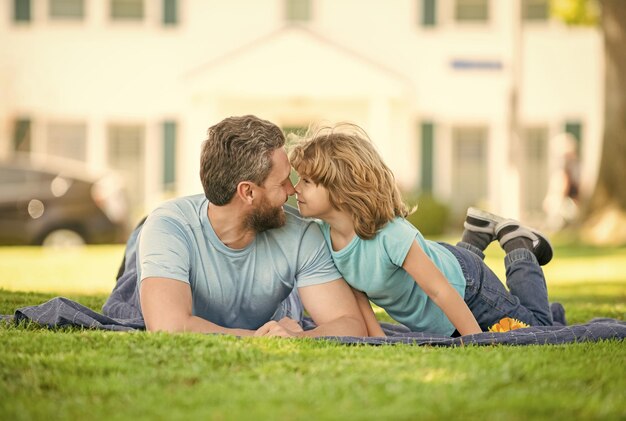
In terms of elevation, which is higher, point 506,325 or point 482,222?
point 482,222

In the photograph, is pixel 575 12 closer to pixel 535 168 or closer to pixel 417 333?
pixel 535 168

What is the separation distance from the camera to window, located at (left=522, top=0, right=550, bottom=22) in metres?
21.8

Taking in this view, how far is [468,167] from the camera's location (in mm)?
21719

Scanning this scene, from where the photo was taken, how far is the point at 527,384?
12.2ft

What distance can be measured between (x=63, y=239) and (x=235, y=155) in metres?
11.6

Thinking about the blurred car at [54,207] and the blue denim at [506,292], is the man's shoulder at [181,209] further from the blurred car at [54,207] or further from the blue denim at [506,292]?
the blurred car at [54,207]

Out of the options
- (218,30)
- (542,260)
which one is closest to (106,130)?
(218,30)

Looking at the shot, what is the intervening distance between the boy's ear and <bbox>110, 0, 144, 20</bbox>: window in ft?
57.2

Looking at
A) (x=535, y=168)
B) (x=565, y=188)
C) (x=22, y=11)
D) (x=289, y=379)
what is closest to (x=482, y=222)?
(x=289, y=379)

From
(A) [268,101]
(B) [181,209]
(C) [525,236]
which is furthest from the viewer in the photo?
(A) [268,101]

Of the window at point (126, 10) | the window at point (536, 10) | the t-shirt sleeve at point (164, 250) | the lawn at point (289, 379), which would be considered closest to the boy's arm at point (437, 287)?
the lawn at point (289, 379)

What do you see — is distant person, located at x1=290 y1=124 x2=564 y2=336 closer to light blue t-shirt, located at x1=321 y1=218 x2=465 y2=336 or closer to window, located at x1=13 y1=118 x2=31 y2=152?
light blue t-shirt, located at x1=321 y1=218 x2=465 y2=336

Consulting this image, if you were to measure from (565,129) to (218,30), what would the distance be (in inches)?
286

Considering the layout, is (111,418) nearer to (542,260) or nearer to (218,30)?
(542,260)
